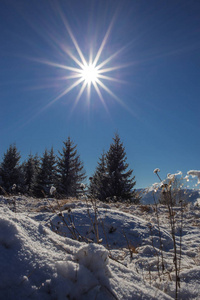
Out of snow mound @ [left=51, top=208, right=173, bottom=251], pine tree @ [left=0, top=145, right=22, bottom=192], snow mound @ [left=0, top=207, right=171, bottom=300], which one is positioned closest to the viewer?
snow mound @ [left=0, top=207, right=171, bottom=300]

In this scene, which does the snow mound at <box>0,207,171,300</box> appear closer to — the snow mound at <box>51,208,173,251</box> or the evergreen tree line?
the snow mound at <box>51,208,173,251</box>

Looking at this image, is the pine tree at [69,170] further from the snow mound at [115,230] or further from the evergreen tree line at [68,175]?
the snow mound at [115,230]

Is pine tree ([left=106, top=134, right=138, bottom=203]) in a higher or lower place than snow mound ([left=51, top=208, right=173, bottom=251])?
higher

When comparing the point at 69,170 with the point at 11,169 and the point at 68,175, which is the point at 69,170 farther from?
the point at 11,169

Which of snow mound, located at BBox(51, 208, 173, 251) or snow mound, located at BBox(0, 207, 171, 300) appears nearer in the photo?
snow mound, located at BBox(0, 207, 171, 300)

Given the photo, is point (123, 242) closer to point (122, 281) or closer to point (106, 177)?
point (122, 281)

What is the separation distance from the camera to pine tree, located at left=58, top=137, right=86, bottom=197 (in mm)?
21834

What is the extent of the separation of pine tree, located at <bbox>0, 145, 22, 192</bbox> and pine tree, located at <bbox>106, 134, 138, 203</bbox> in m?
11.6

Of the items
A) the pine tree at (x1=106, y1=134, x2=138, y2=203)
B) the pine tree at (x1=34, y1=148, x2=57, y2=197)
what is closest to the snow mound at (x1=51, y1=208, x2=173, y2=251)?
the pine tree at (x1=106, y1=134, x2=138, y2=203)

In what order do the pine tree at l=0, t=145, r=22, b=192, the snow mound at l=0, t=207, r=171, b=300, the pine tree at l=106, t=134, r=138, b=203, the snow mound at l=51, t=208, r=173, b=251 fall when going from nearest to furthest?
the snow mound at l=0, t=207, r=171, b=300, the snow mound at l=51, t=208, r=173, b=251, the pine tree at l=106, t=134, r=138, b=203, the pine tree at l=0, t=145, r=22, b=192

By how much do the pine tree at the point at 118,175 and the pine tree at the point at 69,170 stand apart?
225 inches

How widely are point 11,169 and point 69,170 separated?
727 cm

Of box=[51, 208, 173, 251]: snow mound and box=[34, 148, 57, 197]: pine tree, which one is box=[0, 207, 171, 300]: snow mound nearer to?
box=[51, 208, 173, 251]: snow mound

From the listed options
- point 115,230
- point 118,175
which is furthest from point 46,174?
point 115,230
